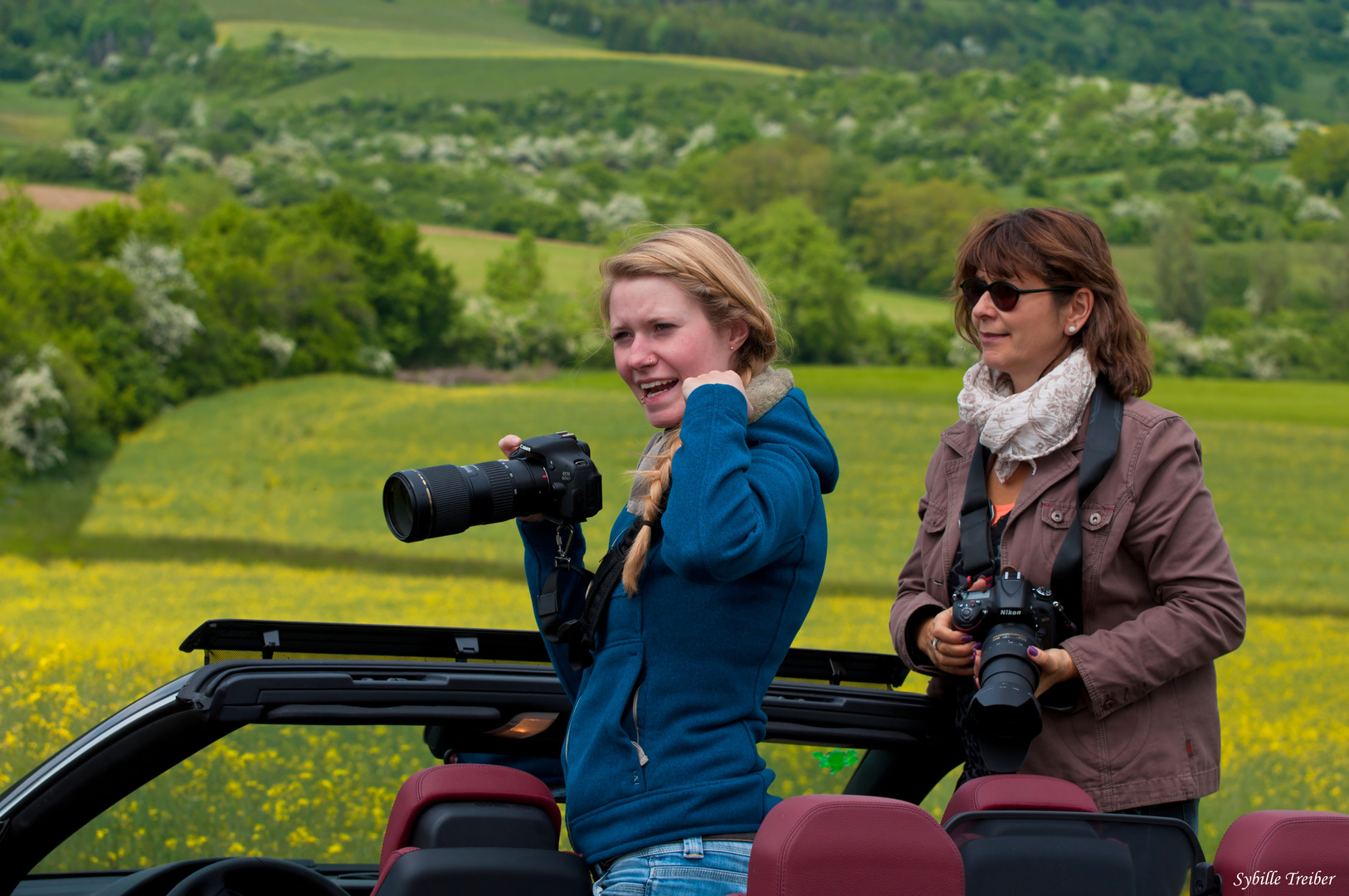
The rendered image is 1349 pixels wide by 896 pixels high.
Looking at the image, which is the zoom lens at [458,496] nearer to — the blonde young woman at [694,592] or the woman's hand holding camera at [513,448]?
the woman's hand holding camera at [513,448]

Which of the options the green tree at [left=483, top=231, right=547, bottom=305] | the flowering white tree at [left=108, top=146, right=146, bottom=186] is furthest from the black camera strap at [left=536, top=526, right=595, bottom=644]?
the flowering white tree at [left=108, top=146, right=146, bottom=186]

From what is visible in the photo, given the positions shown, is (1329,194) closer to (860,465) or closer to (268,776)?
(860,465)

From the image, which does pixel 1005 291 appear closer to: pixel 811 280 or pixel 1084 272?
pixel 1084 272

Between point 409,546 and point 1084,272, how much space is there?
24706 millimetres

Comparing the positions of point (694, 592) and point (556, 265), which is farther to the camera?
point (556, 265)

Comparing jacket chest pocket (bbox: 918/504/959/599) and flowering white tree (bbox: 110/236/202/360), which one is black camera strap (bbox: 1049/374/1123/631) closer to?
jacket chest pocket (bbox: 918/504/959/599)

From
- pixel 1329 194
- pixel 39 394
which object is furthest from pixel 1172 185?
pixel 39 394

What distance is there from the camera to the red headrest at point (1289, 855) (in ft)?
5.64

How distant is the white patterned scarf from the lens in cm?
239

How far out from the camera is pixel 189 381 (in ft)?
104

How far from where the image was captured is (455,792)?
199 centimetres

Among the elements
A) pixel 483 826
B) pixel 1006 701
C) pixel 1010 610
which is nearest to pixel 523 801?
pixel 483 826

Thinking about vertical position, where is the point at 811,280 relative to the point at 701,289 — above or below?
below

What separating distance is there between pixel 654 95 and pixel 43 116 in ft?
94.1
